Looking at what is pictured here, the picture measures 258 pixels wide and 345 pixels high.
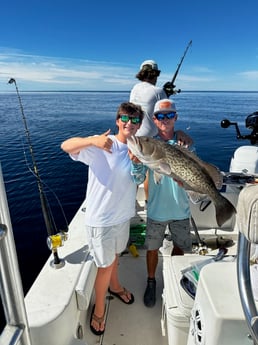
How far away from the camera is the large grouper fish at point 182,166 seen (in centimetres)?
191

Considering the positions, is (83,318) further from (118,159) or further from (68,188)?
(68,188)

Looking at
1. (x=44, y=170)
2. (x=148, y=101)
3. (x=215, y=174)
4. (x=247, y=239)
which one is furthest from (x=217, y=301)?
(x=44, y=170)

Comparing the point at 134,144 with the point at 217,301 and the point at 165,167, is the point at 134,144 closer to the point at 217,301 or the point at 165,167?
the point at 165,167

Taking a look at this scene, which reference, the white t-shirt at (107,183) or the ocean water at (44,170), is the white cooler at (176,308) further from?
the ocean water at (44,170)

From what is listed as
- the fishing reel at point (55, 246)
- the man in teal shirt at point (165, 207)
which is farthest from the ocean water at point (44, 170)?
the man in teal shirt at point (165, 207)

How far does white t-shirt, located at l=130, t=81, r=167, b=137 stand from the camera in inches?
133

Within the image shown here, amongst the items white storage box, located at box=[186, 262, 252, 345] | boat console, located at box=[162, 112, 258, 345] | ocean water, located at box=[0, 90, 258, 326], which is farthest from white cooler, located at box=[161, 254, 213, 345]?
ocean water, located at box=[0, 90, 258, 326]

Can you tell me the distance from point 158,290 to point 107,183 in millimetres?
1557

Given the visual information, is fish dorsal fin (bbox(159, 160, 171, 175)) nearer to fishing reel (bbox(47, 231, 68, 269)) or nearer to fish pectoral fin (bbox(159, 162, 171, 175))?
fish pectoral fin (bbox(159, 162, 171, 175))

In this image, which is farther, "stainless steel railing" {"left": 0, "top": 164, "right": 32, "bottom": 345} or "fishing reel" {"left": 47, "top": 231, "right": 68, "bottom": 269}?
"fishing reel" {"left": 47, "top": 231, "right": 68, "bottom": 269}

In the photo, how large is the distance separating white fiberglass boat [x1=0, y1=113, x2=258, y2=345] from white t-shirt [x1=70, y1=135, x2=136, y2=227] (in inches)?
19.4

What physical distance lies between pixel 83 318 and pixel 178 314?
3.24ft

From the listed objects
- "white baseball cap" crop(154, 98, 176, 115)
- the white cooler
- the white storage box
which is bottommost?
the white cooler

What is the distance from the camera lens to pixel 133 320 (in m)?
2.53
